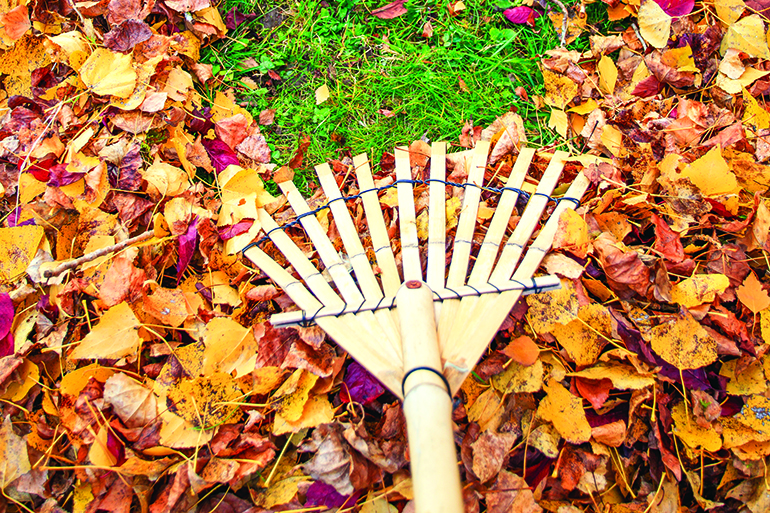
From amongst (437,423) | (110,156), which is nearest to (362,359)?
(437,423)

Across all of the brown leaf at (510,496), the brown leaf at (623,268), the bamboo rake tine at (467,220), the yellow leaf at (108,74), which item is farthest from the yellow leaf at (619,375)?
the yellow leaf at (108,74)

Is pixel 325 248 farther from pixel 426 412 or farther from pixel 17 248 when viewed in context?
pixel 17 248

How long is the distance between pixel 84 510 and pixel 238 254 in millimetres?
955

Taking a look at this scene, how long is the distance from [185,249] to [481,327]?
3.77ft

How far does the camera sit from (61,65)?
7.01 feet

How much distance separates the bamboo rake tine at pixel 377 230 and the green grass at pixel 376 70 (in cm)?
28

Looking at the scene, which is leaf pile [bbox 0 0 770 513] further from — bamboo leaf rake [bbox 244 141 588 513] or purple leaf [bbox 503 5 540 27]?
purple leaf [bbox 503 5 540 27]

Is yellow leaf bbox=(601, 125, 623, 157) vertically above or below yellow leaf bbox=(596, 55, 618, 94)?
below

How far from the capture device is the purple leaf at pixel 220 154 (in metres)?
2.06

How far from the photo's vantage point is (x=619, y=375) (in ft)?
4.96

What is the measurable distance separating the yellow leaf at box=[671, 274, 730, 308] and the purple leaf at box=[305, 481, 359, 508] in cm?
130

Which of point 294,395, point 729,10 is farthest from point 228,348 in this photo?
point 729,10

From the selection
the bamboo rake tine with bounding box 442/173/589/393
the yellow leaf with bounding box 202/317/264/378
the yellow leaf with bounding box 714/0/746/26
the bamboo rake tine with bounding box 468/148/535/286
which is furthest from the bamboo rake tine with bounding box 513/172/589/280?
the yellow leaf with bounding box 714/0/746/26

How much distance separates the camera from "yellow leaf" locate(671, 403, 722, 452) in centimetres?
148
